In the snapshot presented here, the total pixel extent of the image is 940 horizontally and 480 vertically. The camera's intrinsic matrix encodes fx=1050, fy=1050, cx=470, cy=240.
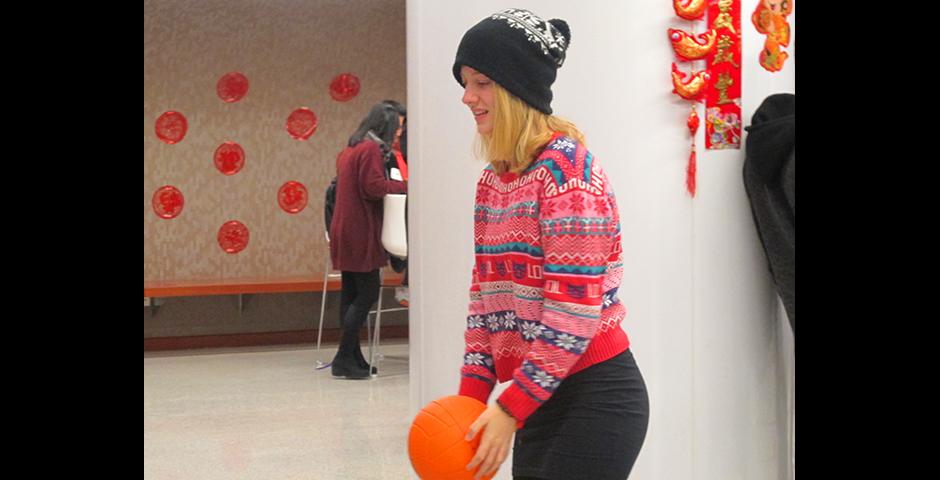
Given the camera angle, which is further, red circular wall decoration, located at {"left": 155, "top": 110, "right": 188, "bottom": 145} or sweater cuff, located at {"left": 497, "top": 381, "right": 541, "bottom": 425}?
red circular wall decoration, located at {"left": 155, "top": 110, "right": 188, "bottom": 145}

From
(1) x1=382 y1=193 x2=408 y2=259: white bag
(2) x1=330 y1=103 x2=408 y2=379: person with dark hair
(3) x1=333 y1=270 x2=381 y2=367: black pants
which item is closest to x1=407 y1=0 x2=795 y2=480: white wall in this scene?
(1) x1=382 y1=193 x2=408 y2=259: white bag

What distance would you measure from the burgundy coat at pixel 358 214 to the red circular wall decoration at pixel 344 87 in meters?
2.90

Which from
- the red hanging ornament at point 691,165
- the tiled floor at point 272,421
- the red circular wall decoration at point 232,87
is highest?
the red circular wall decoration at point 232,87

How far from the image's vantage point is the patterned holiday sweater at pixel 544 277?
1875 mm

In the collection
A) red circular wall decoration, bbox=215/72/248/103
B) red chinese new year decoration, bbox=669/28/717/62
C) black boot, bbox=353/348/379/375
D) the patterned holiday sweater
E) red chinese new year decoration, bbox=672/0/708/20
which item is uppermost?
red circular wall decoration, bbox=215/72/248/103

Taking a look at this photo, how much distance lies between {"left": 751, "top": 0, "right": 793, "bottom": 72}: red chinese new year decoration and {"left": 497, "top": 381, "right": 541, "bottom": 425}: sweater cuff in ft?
5.38

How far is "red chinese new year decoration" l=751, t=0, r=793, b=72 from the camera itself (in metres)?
3.08

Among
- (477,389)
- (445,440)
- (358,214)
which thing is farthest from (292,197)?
(445,440)

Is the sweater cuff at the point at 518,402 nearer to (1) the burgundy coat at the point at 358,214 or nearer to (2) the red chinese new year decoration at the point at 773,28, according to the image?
(2) the red chinese new year decoration at the point at 773,28

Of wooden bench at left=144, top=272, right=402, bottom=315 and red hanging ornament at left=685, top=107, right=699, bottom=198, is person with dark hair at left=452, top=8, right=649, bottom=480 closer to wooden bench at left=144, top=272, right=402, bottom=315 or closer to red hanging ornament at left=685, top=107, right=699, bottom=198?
red hanging ornament at left=685, top=107, right=699, bottom=198

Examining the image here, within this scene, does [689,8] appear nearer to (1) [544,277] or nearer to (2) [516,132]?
(2) [516,132]

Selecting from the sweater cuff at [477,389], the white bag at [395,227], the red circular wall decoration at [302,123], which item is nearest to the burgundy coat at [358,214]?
the white bag at [395,227]
